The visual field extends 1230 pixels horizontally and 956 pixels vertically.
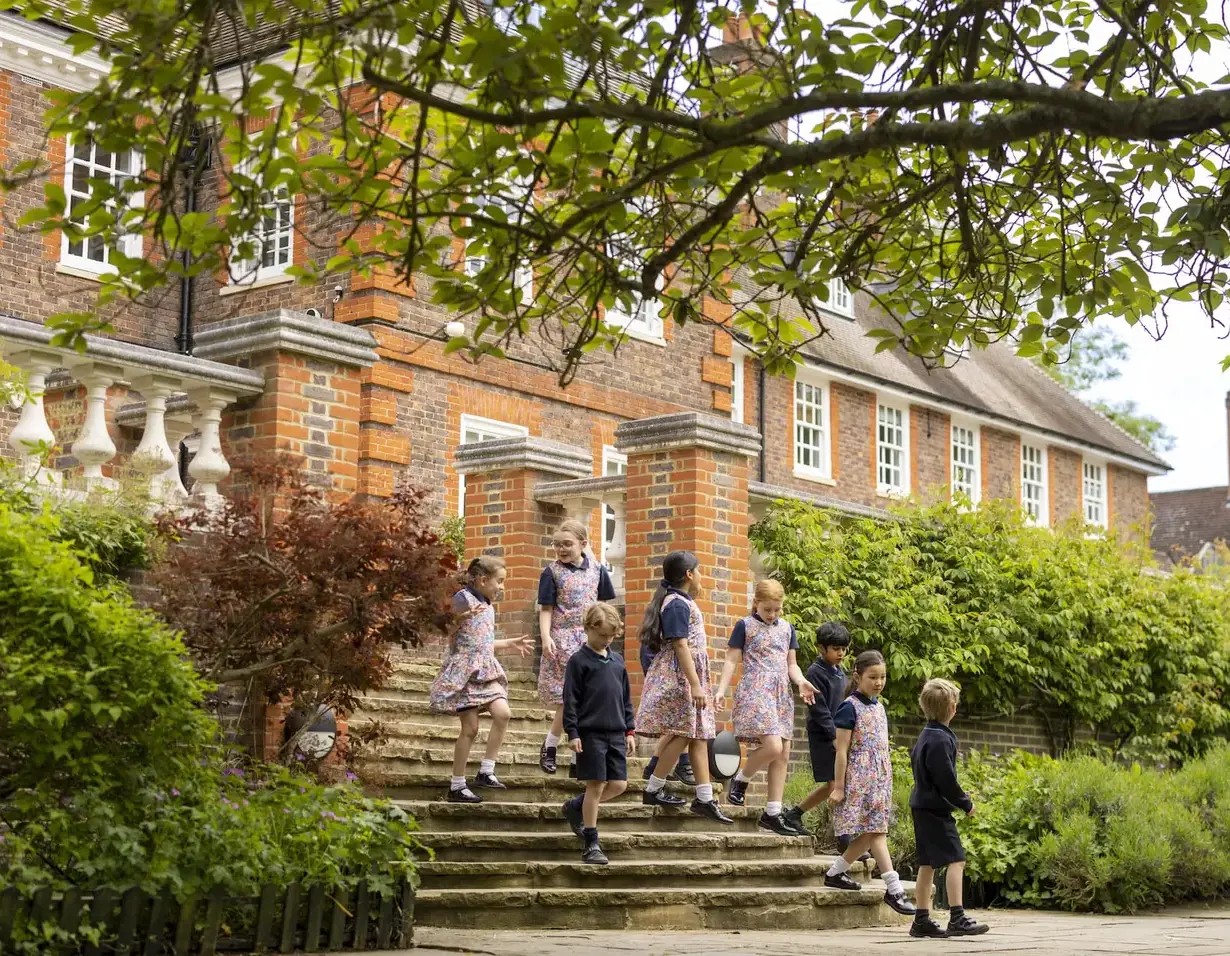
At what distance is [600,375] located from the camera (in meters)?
22.0

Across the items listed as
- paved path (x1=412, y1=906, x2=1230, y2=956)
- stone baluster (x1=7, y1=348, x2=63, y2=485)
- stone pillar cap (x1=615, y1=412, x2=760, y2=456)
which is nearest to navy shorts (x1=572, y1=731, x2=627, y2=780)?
paved path (x1=412, y1=906, x2=1230, y2=956)

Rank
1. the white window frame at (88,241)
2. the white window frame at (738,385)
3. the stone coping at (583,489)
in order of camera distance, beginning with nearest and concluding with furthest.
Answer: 1. the stone coping at (583,489)
2. the white window frame at (88,241)
3. the white window frame at (738,385)

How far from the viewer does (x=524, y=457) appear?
1350 cm

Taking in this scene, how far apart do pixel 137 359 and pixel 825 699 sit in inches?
202

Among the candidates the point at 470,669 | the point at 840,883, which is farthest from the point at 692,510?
the point at 840,883

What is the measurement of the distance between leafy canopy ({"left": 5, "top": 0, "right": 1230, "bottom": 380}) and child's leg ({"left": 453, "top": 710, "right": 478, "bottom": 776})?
8.93ft

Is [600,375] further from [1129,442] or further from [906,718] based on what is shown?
[1129,442]

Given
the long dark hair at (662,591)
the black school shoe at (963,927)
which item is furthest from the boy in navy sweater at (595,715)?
the black school shoe at (963,927)

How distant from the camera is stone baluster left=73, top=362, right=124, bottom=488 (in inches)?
362

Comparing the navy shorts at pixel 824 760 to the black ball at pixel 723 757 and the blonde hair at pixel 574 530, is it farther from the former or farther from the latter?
the blonde hair at pixel 574 530

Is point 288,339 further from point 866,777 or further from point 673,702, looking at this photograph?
point 866,777

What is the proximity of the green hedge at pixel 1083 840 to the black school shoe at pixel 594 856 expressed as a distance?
3.63m

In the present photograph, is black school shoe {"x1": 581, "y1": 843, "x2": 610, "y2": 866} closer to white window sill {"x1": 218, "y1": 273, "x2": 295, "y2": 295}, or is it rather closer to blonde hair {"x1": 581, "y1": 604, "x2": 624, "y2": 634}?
blonde hair {"x1": 581, "y1": 604, "x2": 624, "y2": 634}

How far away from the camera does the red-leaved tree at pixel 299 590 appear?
8.34 m
